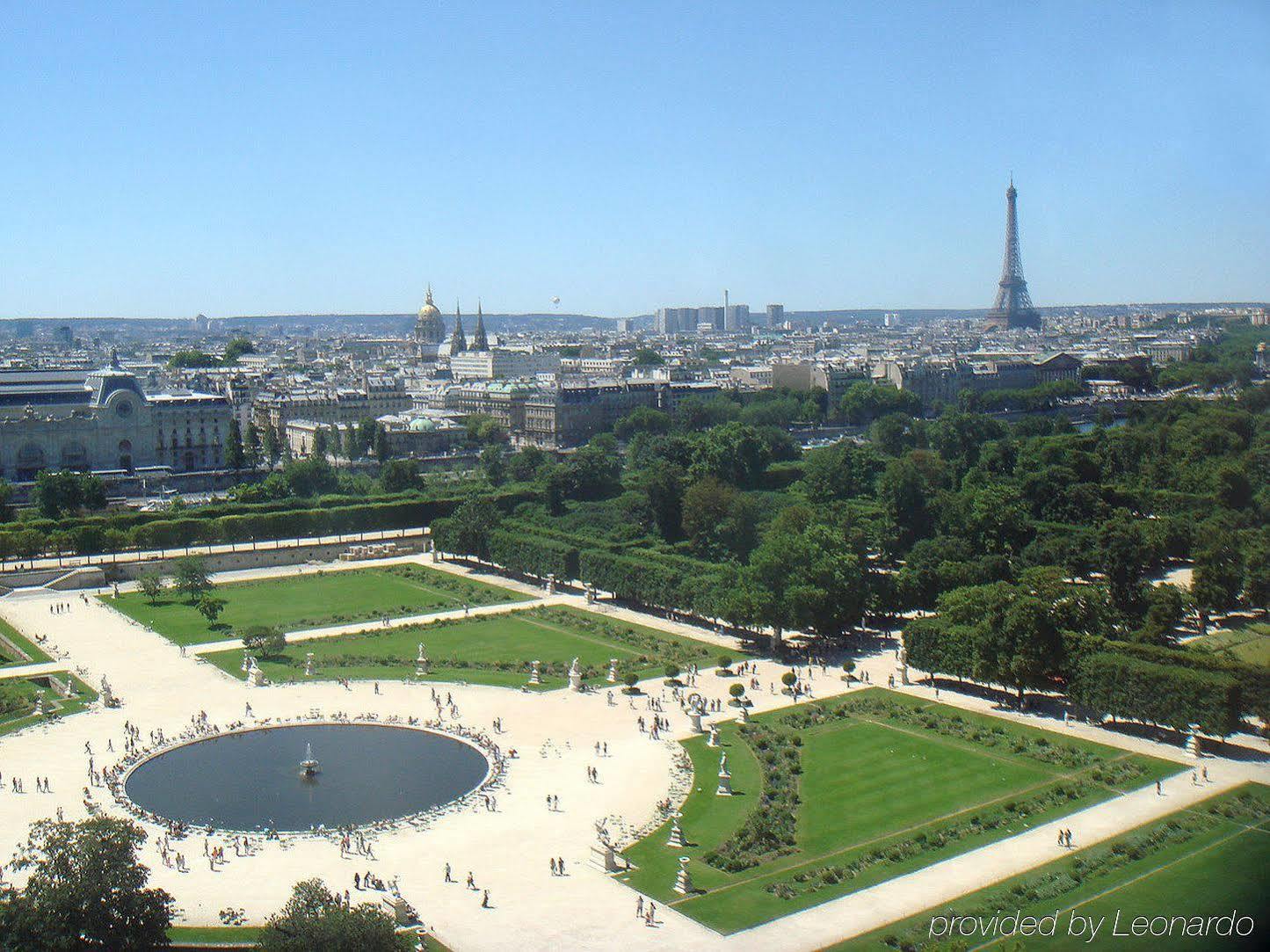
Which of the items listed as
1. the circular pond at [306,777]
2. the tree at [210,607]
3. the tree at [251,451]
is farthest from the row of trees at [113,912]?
the tree at [251,451]

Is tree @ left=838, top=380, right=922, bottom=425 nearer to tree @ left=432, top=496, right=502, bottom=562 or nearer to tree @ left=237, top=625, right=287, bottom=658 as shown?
tree @ left=432, top=496, right=502, bottom=562

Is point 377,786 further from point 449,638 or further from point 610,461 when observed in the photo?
point 610,461

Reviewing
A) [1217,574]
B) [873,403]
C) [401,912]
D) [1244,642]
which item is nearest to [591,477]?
[1217,574]

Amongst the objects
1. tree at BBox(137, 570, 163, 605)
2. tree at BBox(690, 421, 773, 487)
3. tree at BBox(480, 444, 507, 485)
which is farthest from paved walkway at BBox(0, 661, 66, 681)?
tree at BBox(480, 444, 507, 485)

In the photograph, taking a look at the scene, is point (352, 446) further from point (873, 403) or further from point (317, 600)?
point (873, 403)

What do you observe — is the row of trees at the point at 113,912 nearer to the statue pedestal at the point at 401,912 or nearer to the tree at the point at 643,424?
the statue pedestal at the point at 401,912

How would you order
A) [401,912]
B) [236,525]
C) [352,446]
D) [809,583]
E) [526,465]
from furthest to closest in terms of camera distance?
[352,446]
[526,465]
[236,525]
[809,583]
[401,912]
